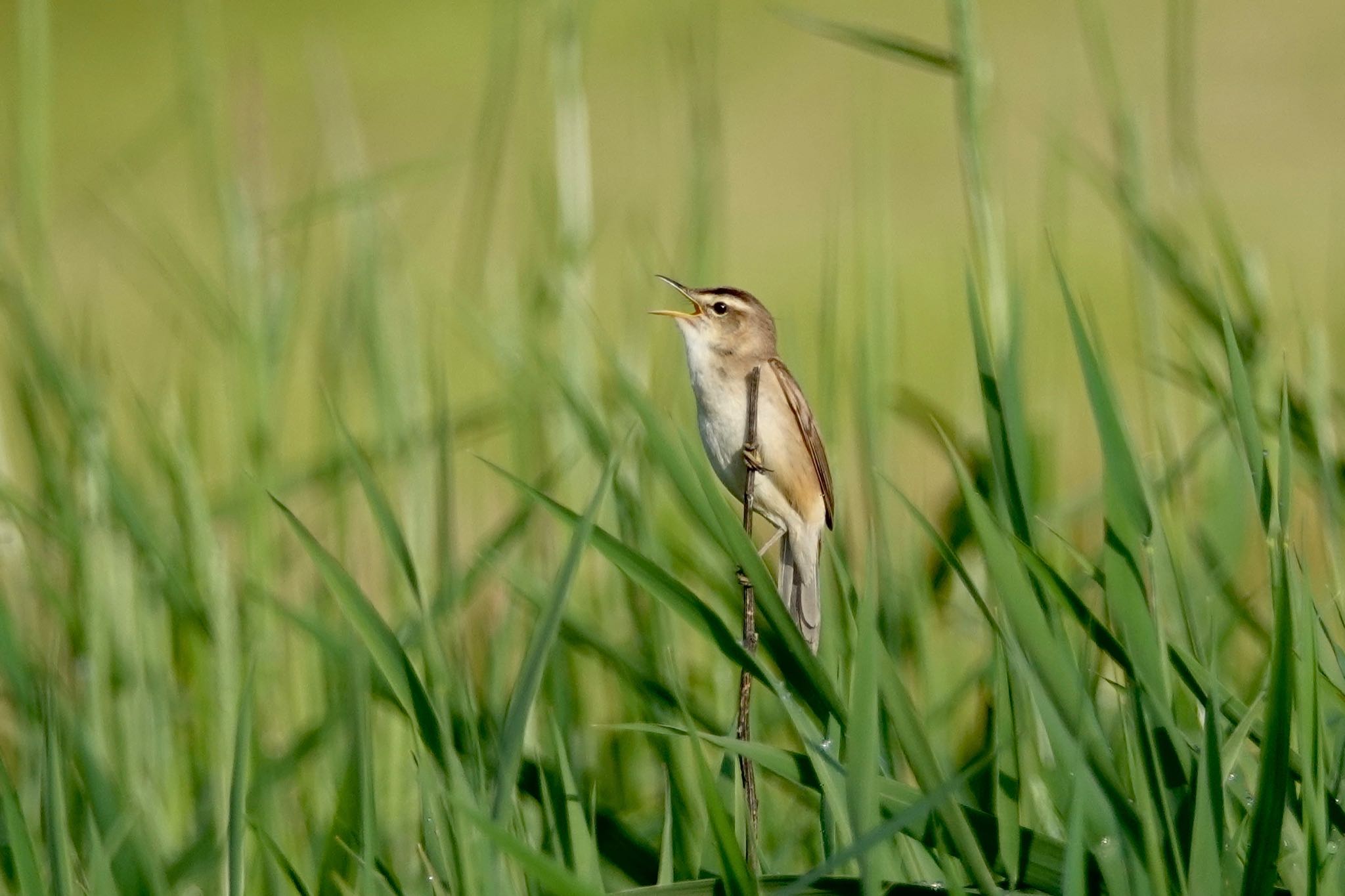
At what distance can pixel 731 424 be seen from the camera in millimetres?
2350

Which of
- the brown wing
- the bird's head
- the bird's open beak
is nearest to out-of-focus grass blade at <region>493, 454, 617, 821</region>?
the bird's open beak

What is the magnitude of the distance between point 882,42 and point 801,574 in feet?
4.22

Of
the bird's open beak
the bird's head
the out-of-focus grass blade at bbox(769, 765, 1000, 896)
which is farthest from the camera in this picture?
the bird's head

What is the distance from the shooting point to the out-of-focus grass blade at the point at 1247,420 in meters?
1.22

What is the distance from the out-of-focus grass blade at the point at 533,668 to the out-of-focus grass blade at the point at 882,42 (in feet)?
1.64

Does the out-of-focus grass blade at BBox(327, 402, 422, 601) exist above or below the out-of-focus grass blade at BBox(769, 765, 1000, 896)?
above

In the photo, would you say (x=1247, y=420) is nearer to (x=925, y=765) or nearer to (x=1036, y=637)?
(x=1036, y=637)

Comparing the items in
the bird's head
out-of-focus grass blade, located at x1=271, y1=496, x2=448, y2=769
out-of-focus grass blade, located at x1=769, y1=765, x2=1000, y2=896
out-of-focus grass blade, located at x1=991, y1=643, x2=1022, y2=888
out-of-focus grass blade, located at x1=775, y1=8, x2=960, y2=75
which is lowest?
out-of-focus grass blade, located at x1=991, y1=643, x2=1022, y2=888

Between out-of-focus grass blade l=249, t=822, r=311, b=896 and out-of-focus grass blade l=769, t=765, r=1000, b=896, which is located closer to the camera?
out-of-focus grass blade l=769, t=765, r=1000, b=896

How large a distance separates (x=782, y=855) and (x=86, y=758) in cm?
72

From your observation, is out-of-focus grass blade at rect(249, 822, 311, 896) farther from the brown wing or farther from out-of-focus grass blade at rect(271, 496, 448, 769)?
the brown wing

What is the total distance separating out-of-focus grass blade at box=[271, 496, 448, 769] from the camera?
113cm

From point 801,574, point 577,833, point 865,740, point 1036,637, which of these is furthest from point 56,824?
point 801,574

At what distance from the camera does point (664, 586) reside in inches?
46.0
